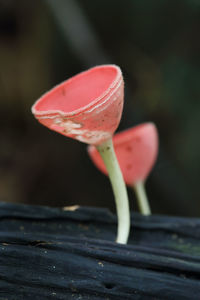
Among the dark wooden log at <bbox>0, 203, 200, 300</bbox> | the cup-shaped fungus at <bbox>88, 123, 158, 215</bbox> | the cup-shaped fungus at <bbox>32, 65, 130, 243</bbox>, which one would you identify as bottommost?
the dark wooden log at <bbox>0, 203, 200, 300</bbox>

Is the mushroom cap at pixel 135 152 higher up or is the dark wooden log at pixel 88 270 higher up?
the mushroom cap at pixel 135 152

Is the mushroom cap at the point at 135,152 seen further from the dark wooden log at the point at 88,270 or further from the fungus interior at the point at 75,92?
the dark wooden log at the point at 88,270

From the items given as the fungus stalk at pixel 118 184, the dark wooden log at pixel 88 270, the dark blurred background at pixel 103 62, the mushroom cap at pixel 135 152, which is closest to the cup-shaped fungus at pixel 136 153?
the mushroom cap at pixel 135 152

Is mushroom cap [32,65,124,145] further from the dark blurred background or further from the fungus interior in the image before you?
the dark blurred background

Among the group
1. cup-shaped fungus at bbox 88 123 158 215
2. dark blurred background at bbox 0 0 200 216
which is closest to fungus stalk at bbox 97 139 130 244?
cup-shaped fungus at bbox 88 123 158 215

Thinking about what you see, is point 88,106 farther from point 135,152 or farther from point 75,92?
point 135,152

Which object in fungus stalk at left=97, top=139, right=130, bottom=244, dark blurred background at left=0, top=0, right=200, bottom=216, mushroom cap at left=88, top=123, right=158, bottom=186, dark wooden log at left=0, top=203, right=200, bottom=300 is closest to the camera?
dark wooden log at left=0, top=203, right=200, bottom=300

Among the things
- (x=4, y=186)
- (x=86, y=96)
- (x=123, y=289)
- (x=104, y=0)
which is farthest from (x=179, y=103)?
(x=123, y=289)

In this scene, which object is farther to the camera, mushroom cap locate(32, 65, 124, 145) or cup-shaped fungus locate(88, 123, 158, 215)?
cup-shaped fungus locate(88, 123, 158, 215)

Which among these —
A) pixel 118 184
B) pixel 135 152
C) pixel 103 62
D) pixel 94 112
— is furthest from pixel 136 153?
pixel 103 62
